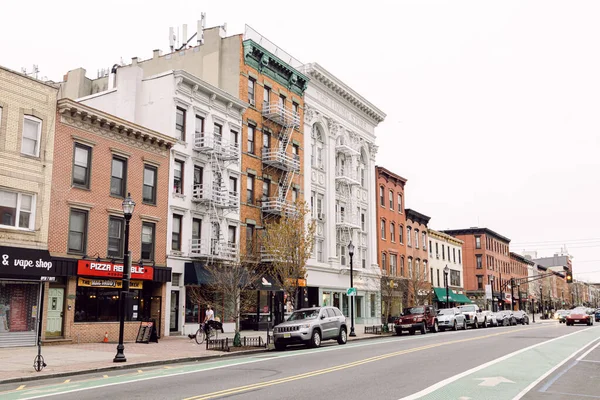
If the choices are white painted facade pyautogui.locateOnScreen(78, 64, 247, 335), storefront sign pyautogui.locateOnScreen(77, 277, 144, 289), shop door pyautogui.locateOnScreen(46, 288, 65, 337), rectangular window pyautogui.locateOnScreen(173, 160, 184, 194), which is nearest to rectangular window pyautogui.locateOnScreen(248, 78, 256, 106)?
white painted facade pyautogui.locateOnScreen(78, 64, 247, 335)

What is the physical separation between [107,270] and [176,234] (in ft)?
19.0

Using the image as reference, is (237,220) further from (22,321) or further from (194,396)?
(194,396)

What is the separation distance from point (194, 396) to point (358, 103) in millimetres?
43234

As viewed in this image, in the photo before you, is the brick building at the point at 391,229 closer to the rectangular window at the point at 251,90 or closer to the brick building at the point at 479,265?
→ the rectangular window at the point at 251,90

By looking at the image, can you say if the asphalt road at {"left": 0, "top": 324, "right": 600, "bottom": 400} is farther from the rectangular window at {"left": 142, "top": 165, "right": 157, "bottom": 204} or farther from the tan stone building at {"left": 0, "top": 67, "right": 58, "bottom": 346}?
the rectangular window at {"left": 142, "top": 165, "right": 157, "bottom": 204}

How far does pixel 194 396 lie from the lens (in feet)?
36.1

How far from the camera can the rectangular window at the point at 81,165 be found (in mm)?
26328

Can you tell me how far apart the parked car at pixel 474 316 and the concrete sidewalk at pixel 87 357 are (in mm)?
25378

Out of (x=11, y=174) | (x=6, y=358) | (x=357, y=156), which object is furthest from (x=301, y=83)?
(x=6, y=358)

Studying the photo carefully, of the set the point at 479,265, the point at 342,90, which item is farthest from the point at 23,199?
the point at 479,265

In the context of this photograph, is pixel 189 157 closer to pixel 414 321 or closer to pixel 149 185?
pixel 149 185

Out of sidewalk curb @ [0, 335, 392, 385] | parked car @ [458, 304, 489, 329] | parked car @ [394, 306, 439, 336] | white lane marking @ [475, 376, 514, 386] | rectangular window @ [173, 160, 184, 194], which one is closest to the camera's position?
white lane marking @ [475, 376, 514, 386]

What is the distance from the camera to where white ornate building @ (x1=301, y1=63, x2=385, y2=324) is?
4538cm

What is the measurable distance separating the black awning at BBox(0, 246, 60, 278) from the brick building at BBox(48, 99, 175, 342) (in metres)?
0.73
